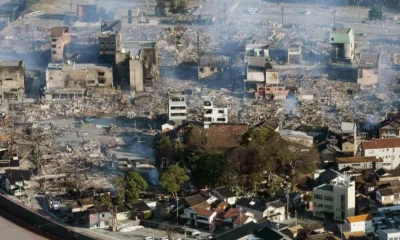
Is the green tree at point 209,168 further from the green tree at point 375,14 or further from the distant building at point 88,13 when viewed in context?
the distant building at point 88,13

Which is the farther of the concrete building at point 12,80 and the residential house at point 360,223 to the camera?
the concrete building at point 12,80

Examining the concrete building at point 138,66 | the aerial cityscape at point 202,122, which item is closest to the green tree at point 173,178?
the aerial cityscape at point 202,122

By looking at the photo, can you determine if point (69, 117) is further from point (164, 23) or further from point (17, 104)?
point (164, 23)

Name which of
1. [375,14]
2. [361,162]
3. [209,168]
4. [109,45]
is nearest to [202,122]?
[209,168]

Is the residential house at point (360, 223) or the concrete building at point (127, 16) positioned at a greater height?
the concrete building at point (127, 16)

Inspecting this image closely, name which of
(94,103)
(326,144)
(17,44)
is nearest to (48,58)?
(17,44)

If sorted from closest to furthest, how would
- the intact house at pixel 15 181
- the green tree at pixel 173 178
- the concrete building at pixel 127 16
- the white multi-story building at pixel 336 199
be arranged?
the white multi-story building at pixel 336 199 → the green tree at pixel 173 178 → the intact house at pixel 15 181 → the concrete building at pixel 127 16

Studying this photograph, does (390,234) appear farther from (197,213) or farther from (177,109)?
(177,109)
